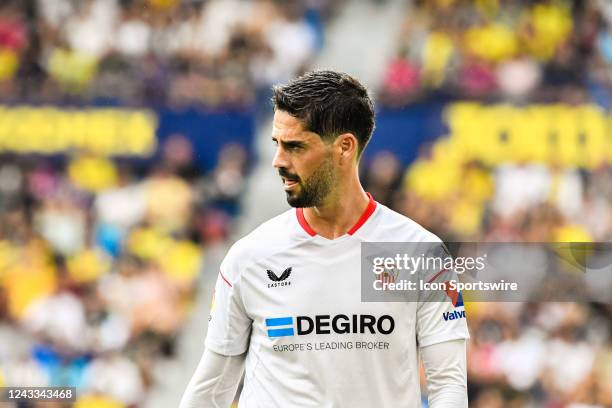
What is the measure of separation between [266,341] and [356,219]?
467 millimetres

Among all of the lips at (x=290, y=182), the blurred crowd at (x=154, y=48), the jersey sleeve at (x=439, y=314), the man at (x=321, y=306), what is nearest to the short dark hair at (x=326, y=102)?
the man at (x=321, y=306)

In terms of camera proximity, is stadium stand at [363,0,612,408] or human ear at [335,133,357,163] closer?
human ear at [335,133,357,163]

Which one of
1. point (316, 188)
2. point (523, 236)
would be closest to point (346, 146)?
point (316, 188)

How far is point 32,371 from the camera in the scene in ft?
32.1

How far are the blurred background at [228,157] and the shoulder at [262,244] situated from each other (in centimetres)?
590

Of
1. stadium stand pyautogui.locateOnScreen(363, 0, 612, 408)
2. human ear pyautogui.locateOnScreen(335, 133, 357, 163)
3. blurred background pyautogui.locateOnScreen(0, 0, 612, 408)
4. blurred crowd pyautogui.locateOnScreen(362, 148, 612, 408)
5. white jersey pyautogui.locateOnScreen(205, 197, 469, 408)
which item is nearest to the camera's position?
white jersey pyautogui.locateOnScreen(205, 197, 469, 408)

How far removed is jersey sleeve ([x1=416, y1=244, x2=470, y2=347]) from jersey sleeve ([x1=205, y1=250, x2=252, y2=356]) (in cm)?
53

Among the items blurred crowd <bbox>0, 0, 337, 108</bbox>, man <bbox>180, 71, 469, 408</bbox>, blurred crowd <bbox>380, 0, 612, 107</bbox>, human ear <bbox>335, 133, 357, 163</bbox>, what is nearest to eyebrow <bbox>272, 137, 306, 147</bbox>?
man <bbox>180, 71, 469, 408</bbox>

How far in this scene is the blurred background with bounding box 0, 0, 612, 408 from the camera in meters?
9.82

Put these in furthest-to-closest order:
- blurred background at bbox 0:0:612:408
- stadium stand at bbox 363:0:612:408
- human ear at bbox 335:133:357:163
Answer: blurred background at bbox 0:0:612:408, stadium stand at bbox 363:0:612:408, human ear at bbox 335:133:357:163

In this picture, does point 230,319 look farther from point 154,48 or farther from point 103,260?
point 154,48

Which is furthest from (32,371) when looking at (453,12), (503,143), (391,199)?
(453,12)

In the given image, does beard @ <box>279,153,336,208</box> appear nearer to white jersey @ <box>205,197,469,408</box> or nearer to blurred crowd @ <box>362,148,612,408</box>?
white jersey @ <box>205,197,469,408</box>

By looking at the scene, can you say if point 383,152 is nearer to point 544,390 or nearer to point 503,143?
point 503,143
